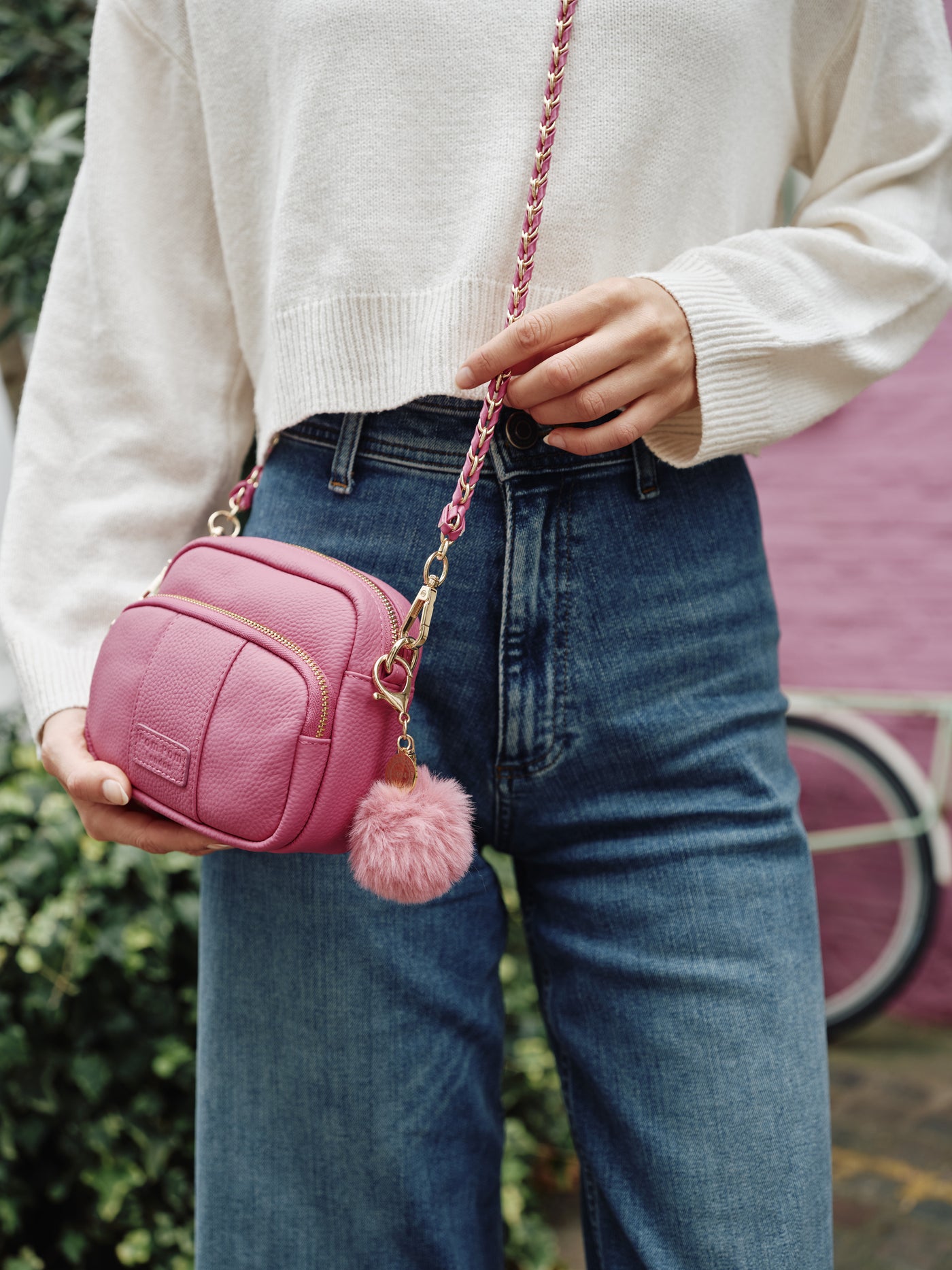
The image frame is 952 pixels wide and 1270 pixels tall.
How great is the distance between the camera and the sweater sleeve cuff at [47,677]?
3.25 ft

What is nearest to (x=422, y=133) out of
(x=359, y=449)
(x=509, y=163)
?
(x=509, y=163)

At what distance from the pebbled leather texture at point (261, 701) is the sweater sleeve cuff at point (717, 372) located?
→ 11.8 inches

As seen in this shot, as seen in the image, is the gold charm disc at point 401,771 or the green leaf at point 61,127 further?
the green leaf at point 61,127

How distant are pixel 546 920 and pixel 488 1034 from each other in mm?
144

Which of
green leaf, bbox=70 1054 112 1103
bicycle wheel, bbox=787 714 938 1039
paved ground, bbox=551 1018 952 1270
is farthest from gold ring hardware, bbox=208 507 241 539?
bicycle wheel, bbox=787 714 938 1039

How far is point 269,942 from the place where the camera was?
97 centimetres

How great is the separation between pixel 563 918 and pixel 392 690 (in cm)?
31

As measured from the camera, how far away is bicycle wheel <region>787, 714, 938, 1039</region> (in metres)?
2.94

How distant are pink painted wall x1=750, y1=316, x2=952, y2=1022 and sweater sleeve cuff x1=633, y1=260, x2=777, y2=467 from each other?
2.26 meters

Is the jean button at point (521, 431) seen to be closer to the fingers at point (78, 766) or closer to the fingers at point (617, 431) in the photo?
the fingers at point (617, 431)

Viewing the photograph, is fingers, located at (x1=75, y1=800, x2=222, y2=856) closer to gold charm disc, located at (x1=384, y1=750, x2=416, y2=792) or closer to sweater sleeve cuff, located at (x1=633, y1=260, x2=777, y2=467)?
gold charm disc, located at (x1=384, y1=750, x2=416, y2=792)

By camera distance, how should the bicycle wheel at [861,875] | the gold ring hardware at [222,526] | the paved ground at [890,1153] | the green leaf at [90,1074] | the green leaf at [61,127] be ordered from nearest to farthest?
1. the gold ring hardware at [222,526]
2. the green leaf at [90,1074]
3. the green leaf at [61,127]
4. the paved ground at [890,1153]
5. the bicycle wheel at [861,875]

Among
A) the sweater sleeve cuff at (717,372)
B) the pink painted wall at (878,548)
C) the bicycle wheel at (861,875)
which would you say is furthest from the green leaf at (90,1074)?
the pink painted wall at (878,548)

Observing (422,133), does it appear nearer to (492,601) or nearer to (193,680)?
(492,601)
